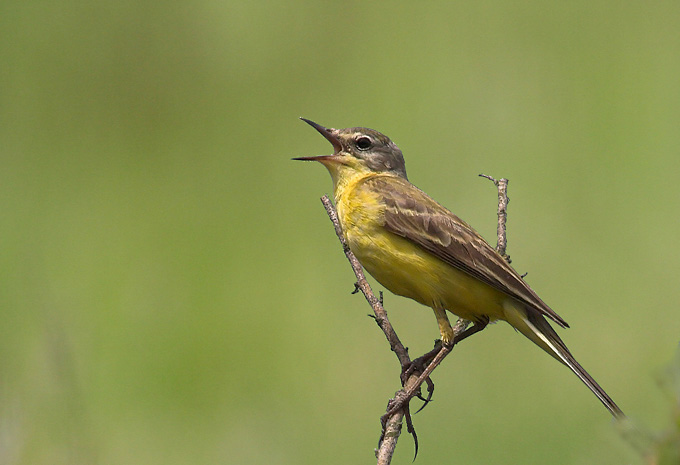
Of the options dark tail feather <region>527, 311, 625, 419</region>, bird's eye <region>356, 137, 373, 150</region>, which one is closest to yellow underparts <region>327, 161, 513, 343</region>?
dark tail feather <region>527, 311, 625, 419</region>

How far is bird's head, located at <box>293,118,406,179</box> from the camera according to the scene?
5934 millimetres

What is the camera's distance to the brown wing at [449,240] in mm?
4812

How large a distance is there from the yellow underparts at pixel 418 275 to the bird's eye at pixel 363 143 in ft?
3.02

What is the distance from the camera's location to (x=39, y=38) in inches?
465

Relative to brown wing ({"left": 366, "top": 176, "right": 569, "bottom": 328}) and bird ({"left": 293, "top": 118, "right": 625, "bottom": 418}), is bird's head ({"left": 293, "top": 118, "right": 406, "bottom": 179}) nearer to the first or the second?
brown wing ({"left": 366, "top": 176, "right": 569, "bottom": 328})

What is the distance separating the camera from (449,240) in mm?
5156

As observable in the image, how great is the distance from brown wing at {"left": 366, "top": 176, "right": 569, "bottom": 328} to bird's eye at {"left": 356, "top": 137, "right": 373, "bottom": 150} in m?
0.52

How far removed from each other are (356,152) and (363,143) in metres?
0.09

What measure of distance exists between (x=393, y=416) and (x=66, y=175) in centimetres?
774

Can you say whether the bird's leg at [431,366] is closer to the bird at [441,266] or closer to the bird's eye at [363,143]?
the bird at [441,266]

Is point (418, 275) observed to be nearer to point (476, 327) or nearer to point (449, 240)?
point (449, 240)

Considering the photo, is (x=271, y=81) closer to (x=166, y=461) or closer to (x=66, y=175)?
(x=66, y=175)

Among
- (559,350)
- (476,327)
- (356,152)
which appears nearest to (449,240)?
(476,327)

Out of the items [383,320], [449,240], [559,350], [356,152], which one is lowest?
[559,350]
